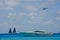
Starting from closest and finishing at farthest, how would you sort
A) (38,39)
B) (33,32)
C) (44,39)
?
1. (44,39)
2. (38,39)
3. (33,32)

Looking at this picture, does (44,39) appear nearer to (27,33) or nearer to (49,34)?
(49,34)

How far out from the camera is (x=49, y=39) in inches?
1908

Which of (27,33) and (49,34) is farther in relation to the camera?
(27,33)

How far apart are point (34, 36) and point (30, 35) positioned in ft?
4.73

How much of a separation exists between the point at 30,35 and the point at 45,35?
5.13 metres

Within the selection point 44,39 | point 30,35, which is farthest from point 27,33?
point 44,39

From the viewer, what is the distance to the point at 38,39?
5016cm

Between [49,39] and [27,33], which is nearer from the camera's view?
[49,39]

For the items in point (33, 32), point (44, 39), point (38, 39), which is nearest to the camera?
point (44, 39)

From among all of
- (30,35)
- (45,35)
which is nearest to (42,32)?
(45,35)

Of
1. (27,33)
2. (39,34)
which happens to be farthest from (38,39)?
(27,33)

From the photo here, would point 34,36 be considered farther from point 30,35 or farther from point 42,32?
point 42,32

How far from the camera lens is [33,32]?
5341 cm

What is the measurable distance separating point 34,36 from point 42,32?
5.35 meters
